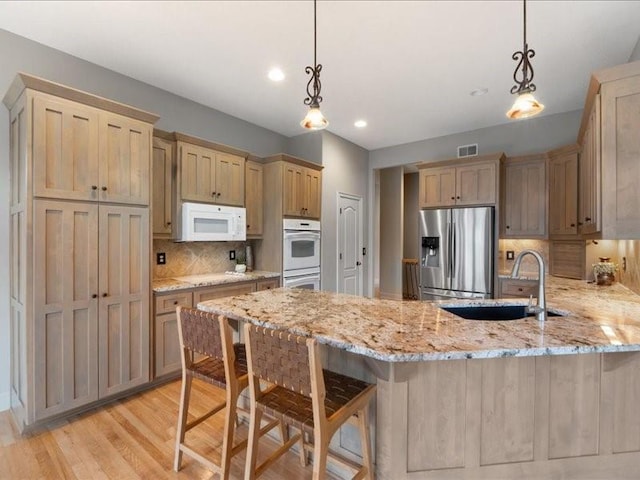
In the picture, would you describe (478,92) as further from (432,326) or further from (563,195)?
(432,326)

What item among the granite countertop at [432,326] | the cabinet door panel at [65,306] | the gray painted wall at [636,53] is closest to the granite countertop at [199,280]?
the cabinet door panel at [65,306]

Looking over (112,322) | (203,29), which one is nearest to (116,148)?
(203,29)

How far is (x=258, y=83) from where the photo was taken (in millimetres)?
3219

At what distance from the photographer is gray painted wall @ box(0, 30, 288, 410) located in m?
2.44

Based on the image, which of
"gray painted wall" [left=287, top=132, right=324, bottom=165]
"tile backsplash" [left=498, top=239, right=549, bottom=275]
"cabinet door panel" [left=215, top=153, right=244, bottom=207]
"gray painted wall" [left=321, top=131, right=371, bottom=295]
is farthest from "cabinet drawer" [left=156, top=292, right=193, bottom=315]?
"tile backsplash" [left=498, top=239, right=549, bottom=275]

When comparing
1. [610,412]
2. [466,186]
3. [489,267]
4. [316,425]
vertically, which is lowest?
[610,412]

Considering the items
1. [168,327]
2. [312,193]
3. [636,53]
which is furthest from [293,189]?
[636,53]

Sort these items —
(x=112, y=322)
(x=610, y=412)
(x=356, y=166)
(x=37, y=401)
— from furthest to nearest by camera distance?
(x=356, y=166), (x=112, y=322), (x=37, y=401), (x=610, y=412)

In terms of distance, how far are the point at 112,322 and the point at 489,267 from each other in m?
4.17

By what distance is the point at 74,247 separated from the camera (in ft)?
7.77

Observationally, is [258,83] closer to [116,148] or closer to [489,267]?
[116,148]

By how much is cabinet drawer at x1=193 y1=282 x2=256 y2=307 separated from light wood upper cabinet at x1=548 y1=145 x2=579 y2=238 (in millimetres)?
3622

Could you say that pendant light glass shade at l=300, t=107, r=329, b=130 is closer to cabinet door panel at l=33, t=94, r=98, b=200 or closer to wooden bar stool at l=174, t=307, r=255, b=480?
wooden bar stool at l=174, t=307, r=255, b=480

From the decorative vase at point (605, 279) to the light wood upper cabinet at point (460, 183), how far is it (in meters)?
1.40
